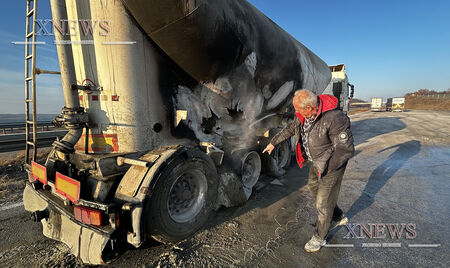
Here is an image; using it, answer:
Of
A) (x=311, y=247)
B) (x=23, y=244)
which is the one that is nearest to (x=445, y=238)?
(x=311, y=247)

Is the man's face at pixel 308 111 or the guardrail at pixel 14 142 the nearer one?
the man's face at pixel 308 111

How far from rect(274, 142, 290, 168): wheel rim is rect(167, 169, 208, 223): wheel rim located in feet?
9.58

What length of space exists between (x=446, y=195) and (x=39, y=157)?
10564mm

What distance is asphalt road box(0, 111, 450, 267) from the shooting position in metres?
2.34

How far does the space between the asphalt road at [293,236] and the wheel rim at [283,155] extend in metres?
0.85

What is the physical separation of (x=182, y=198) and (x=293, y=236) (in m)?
1.68

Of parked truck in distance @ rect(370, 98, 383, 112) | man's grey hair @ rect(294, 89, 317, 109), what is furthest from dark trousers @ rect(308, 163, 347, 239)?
parked truck in distance @ rect(370, 98, 383, 112)

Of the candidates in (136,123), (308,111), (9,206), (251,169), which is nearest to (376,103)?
(251,169)

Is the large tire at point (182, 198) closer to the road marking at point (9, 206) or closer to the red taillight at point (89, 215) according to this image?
the red taillight at point (89, 215)

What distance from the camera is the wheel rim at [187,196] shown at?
2.63 meters

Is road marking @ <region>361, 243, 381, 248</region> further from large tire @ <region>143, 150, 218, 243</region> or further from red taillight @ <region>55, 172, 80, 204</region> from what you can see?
red taillight @ <region>55, 172, 80, 204</region>

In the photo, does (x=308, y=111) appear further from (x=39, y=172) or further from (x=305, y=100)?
(x=39, y=172)

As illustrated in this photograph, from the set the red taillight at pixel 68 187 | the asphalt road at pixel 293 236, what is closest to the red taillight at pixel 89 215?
the red taillight at pixel 68 187

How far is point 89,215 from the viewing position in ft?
6.73
